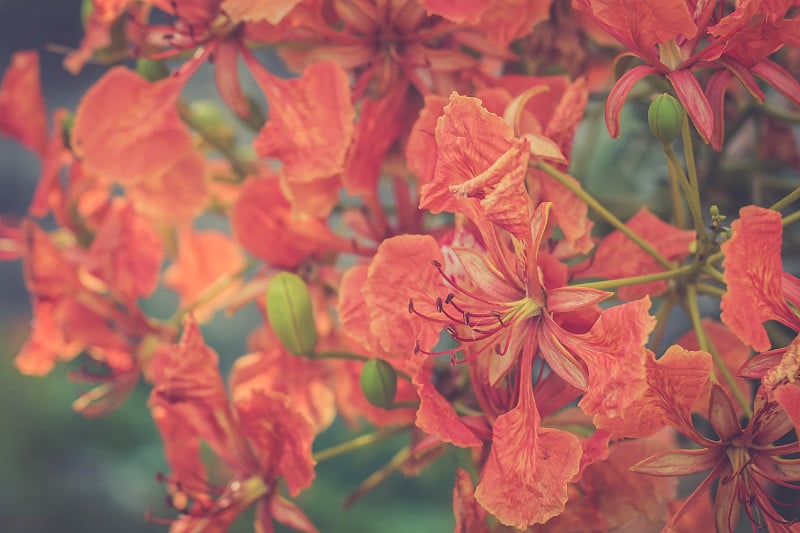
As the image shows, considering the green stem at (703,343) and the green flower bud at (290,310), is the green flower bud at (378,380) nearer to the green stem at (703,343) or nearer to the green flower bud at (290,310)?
the green flower bud at (290,310)

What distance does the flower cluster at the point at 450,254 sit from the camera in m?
0.57

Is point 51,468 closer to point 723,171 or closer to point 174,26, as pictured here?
point 174,26

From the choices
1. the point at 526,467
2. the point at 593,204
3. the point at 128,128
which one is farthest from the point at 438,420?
the point at 128,128

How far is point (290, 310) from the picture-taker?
0.73m

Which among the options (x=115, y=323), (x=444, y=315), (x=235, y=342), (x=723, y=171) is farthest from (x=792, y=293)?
(x=235, y=342)

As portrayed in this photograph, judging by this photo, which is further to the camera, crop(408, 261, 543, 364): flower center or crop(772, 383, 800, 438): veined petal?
crop(408, 261, 543, 364): flower center

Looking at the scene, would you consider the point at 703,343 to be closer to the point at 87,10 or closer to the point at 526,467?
the point at 526,467

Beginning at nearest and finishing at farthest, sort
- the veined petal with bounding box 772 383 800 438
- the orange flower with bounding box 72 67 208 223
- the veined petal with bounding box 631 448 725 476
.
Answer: the veined petal with bounding box 772 383 800 438 → the veined petal with bounding box 631 448 725 476 → the orange flower with bounding box 72 67 208 223

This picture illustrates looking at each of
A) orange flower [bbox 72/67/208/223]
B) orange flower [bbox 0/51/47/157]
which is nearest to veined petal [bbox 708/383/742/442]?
orange flower [bbox 72/67/208/223]

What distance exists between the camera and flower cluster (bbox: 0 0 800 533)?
569 mm

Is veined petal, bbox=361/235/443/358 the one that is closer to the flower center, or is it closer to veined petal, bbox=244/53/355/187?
the flower center

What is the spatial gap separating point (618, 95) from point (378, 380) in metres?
0.27

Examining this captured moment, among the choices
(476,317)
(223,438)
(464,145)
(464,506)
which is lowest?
(223,438)

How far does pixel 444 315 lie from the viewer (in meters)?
0.64
